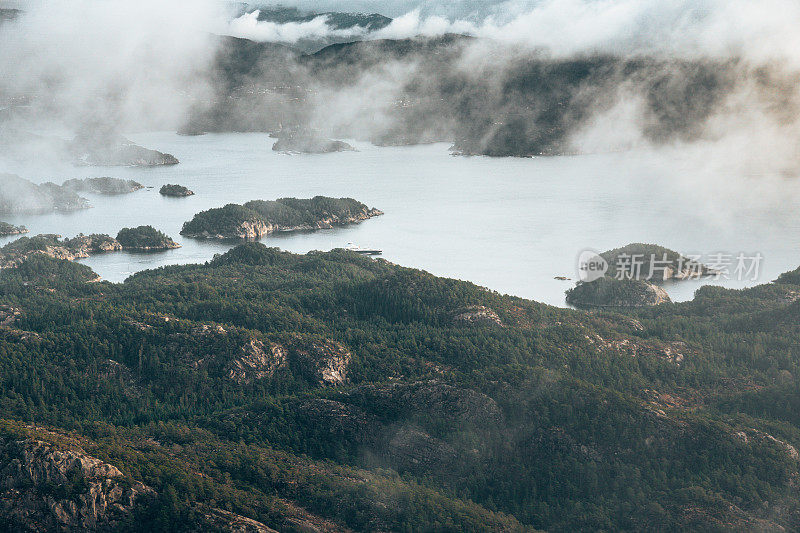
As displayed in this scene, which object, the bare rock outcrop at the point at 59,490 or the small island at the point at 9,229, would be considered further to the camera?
the small island at the point at 9,229

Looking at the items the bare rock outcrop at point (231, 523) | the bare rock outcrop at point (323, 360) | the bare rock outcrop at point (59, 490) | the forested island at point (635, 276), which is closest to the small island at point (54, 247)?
the bare rock outcrop at point (323, 360)

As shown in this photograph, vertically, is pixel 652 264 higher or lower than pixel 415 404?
higher

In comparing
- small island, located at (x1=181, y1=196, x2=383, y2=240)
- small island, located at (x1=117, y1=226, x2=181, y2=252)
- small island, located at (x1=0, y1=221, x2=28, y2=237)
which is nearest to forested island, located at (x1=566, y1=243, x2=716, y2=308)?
small island, located at (x1=181, y1=196, x2=383, y2=240)

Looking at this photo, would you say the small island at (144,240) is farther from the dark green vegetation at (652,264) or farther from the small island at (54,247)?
the dark green vegetation at (652,264)

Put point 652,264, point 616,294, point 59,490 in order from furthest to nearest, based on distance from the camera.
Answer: point 652,264
point 616,294
point 59,490

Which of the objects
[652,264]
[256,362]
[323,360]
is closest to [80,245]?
[652,264]

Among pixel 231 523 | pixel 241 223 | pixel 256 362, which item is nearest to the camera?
pixel 231 523

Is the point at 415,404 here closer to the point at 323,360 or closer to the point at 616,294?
the point at 323,360
